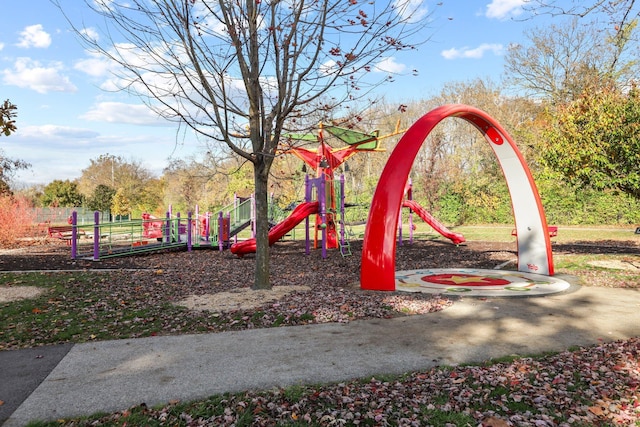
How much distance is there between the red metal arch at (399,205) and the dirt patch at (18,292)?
6.41 metres

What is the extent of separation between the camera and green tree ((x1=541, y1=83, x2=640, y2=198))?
12617 millimetres

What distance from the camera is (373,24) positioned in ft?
26.1

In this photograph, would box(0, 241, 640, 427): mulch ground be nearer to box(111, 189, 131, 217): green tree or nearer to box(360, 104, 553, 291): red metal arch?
box(360, 104, 553, 291): red metal arch

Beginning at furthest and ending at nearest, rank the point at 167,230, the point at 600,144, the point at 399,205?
the point at 167,230
the point at 600,144
the point at 399,205

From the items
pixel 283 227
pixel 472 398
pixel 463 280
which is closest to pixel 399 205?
pixel 463 280

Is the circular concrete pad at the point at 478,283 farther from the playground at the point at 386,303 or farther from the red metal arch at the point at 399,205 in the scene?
the red metal arch at the point at 399,205

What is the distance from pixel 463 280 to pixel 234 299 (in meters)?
5.49

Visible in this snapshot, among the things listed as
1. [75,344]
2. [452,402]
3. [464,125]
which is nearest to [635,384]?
[452,402]

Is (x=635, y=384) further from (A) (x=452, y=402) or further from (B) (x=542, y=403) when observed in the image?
(A) (x=452, y=402)

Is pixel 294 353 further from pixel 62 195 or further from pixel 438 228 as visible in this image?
pixel 62 195

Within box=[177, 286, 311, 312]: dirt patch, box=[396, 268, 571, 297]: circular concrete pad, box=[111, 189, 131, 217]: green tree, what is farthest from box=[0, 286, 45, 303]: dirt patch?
box=[111, 189, 131, 217]: green tree

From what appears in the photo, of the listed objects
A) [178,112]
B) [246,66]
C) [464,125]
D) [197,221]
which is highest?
[464,125]

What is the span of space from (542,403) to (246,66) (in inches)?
285

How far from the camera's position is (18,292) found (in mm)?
9000
